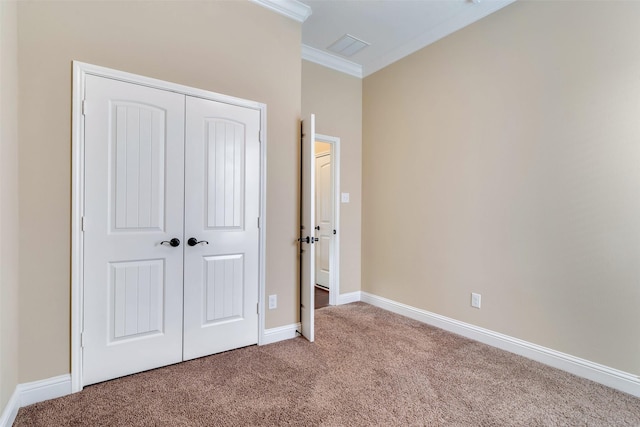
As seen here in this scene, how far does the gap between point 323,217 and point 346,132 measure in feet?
4.37

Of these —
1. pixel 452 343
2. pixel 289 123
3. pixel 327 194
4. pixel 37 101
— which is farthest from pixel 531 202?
pixel 37 101

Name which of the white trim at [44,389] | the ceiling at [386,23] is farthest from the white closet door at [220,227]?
the ceiling at [386,23]

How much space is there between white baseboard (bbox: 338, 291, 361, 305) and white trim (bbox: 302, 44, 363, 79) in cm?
296

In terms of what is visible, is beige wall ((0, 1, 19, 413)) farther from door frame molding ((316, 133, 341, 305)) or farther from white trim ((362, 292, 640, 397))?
white trim ((362, 292, 640, 397))

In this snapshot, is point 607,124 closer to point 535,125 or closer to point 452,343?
point 535,125

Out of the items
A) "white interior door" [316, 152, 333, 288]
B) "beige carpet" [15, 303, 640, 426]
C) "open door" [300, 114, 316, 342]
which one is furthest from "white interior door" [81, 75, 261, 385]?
"white interior door" [316, 152, 333, 288]

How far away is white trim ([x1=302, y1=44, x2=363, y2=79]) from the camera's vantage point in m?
3.65

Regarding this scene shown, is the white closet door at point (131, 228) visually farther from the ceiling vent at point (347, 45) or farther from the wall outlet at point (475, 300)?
the wall outlet at point (475, 300)

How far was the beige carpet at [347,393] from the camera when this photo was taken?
176 cm

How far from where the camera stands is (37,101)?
6.17 feet

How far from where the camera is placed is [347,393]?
6.57ft

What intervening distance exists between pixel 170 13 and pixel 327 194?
2876mm

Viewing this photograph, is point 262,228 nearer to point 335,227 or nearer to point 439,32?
point 335,227

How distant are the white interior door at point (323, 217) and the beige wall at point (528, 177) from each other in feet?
3.71
